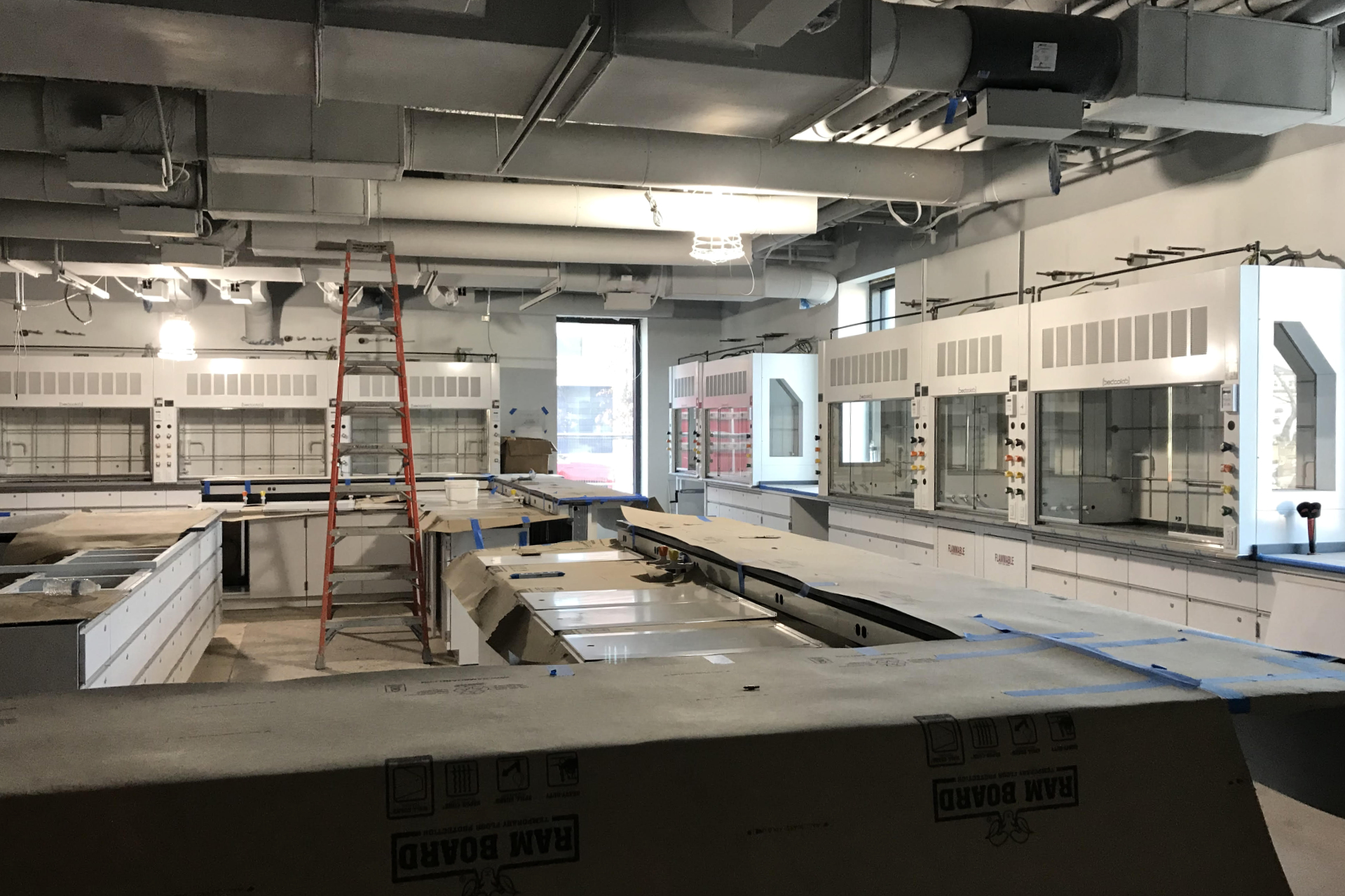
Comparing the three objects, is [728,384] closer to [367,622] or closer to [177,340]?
[367,622]

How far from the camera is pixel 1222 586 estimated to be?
3.97m

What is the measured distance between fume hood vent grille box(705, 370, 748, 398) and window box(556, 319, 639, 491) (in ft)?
8.43

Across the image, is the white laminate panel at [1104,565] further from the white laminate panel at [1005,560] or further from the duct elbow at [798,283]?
the duct elbow at [798,283]

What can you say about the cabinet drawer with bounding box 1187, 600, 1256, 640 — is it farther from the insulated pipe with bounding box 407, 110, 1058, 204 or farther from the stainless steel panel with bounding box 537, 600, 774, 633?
the stainless steel panel with bounding box 537, 600, 774, 633

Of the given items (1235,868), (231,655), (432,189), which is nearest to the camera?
(1235,868)

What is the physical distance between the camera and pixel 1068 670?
4.94ft

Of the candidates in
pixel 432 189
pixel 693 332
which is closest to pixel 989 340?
pixel 432 189

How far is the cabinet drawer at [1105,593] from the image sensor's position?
4.45 meters

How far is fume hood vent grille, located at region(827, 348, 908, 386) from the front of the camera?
628cm

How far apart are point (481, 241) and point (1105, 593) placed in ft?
14.2

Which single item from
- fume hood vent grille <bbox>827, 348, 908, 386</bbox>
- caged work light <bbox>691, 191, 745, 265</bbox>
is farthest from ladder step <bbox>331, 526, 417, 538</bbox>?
fume hood vent grille <bbox>827, 348, 908, 386</bbox>

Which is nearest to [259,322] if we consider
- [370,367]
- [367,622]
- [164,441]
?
[164,441]

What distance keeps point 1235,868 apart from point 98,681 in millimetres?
3021

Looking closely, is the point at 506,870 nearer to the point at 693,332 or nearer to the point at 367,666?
the point at 367,666
